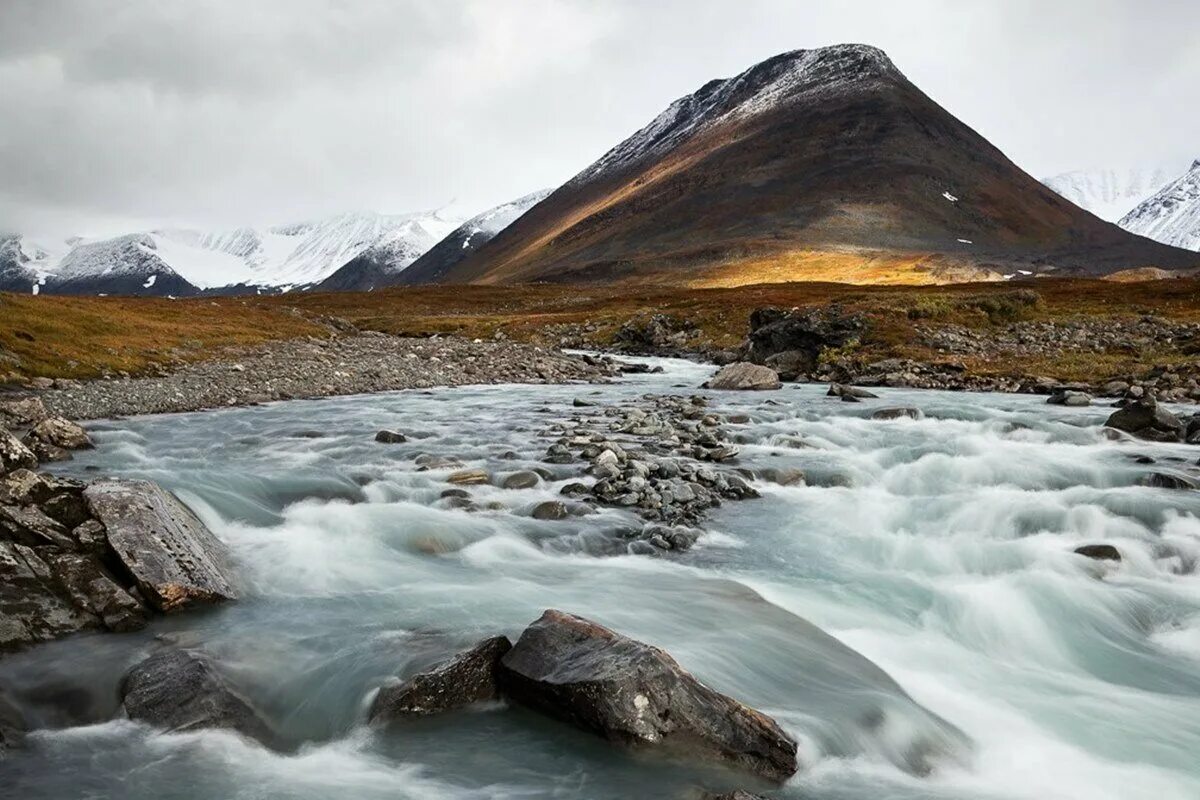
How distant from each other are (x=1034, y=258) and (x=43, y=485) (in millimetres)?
145075

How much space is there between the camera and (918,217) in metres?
140

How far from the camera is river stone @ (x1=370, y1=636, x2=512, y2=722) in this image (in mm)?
6520

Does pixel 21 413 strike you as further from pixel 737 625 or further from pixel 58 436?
pixel 737 625

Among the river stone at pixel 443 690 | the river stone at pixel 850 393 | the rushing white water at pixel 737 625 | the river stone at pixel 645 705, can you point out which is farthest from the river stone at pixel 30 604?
the river stone at pixel 850 393

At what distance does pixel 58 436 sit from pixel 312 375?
14482 millimetres

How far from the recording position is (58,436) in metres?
15.9

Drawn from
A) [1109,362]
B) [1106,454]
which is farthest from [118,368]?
[1109,362]

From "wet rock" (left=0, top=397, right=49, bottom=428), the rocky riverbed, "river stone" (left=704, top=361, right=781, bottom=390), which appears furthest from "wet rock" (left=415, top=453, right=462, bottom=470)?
"river stone" (left=704, top=361, right=781, bottom=390)

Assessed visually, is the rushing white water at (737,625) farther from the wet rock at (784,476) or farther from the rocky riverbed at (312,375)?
the rocky riverbed at (312,375)

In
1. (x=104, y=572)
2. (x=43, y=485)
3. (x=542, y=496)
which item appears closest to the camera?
(x=104, y=572)

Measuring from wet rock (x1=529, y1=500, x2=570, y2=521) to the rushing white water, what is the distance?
29 cm

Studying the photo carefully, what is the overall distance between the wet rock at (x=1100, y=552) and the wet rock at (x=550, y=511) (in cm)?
746

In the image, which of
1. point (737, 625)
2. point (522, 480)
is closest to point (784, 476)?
point (522, 480)

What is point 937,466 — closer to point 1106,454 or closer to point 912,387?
point 1106,454
